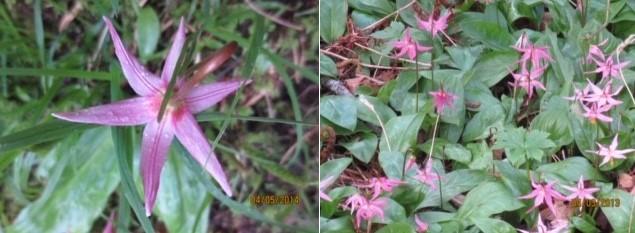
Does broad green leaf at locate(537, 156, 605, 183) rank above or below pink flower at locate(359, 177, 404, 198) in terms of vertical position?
below

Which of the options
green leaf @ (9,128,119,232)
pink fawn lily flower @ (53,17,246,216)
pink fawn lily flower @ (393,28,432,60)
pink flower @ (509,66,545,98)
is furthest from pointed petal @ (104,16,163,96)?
pink flower @ (509,66,545,98)

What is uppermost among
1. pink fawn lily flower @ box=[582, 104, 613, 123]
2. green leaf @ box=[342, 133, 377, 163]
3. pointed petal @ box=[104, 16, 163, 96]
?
pointed petal @ box=[104, 16, 163, 96]

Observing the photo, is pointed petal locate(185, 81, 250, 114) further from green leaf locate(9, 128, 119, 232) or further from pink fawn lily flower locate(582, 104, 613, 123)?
pink fawn lily flower locate(582, 104, 613, 123)

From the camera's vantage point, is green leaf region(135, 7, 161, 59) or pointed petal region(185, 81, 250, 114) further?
green leaf region(135, 7, 161, 59)

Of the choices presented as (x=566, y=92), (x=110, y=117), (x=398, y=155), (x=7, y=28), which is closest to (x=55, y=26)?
(x=7, y=28)

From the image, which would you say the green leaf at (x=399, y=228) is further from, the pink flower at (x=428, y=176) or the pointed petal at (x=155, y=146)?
the pointed petal at (x=155, y=146)

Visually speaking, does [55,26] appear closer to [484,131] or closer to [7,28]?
[7,28]
